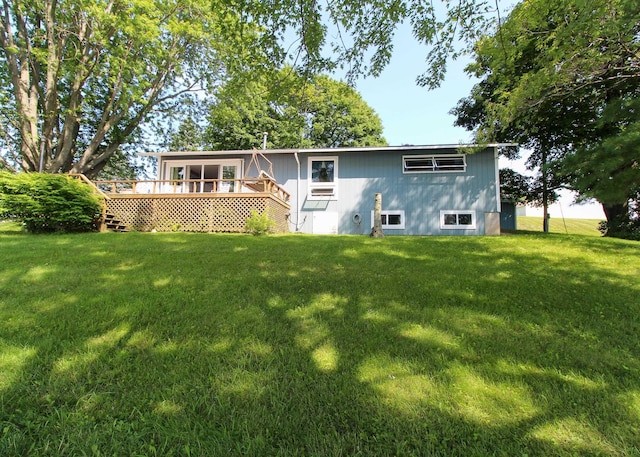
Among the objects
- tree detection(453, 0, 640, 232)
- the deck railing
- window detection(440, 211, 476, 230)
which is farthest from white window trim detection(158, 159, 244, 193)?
tree detection(453, 0, 640, 232)

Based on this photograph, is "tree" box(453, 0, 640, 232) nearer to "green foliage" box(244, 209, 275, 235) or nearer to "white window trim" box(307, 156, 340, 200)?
"green foliage" box(244, 209, 275, 235)

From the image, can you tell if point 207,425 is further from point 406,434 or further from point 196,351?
point 406,434

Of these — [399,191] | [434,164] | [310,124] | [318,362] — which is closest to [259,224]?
[399,191]

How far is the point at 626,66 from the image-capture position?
580 cm

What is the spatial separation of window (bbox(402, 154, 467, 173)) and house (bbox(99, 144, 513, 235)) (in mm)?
39

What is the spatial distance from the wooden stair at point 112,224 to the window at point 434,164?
11229 mm

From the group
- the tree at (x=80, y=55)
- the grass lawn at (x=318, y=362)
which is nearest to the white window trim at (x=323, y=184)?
the tree at (x=80, y=55)

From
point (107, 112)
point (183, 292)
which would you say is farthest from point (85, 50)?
point (183, 292)

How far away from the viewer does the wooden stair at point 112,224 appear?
10691 millimetres

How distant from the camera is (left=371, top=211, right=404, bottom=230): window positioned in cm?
1319

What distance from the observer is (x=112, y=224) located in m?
10.9

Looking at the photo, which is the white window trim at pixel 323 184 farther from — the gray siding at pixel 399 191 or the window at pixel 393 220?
the window at pixel 393 220

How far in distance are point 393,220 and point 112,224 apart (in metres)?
10.6

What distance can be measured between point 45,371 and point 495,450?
2840 mm
